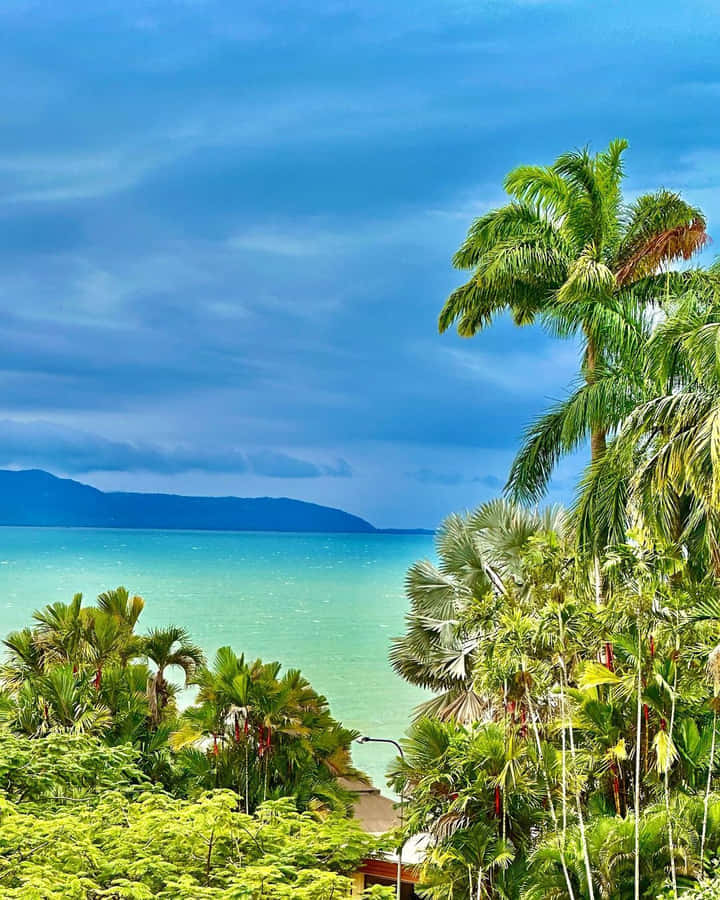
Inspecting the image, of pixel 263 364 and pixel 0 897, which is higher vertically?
pixel 263 364

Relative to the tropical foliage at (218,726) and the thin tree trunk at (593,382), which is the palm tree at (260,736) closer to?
the tropical foliage at (218,726)

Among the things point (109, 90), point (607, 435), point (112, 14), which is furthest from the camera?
point (109, 90)

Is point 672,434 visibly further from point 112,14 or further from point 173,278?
point 173,278

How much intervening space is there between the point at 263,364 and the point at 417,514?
3901 centimetres

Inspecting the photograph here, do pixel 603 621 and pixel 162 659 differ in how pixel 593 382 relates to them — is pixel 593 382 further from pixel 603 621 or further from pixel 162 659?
pixel 162 659

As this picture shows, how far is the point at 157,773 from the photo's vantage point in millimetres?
17016

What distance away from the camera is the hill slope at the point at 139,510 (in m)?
184

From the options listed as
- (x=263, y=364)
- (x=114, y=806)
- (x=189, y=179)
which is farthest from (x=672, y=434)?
(x=263, y=364)

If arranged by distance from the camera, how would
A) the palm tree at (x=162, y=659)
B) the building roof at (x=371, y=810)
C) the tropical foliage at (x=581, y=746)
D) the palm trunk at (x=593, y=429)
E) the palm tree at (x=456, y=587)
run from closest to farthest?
1. the tropical foliage at (x=581, y=746)
2. the palm trunk at (x=593, y=429)
3. the palm tree at (x=456, y=587)
4. the building roof at (x=371, y=810)
5. the palm tree at (x=162, y=659)

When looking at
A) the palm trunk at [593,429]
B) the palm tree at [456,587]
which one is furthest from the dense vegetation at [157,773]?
the palm trunk at [593,429]

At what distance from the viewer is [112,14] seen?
7169cm

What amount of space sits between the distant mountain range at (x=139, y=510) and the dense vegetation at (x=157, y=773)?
165m

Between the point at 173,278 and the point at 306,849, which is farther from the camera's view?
the point at 173,278

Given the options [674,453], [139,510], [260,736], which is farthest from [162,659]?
[139,510]
